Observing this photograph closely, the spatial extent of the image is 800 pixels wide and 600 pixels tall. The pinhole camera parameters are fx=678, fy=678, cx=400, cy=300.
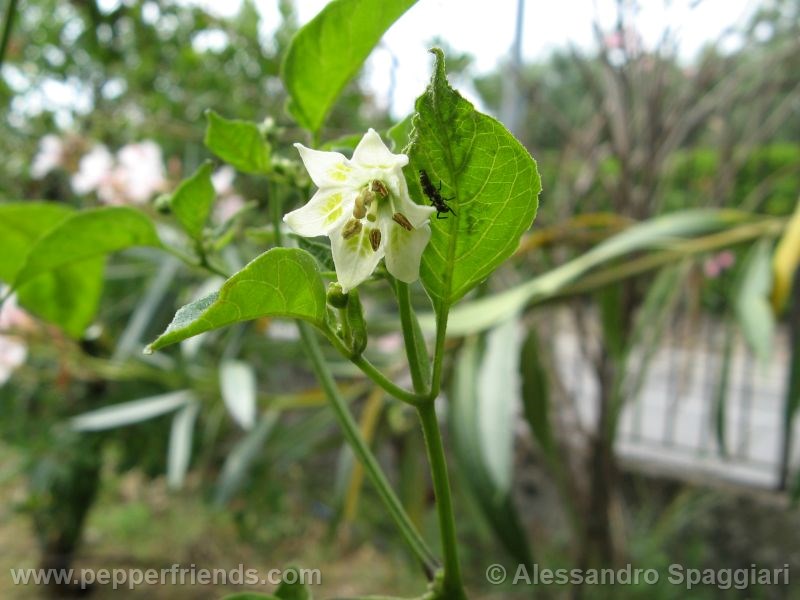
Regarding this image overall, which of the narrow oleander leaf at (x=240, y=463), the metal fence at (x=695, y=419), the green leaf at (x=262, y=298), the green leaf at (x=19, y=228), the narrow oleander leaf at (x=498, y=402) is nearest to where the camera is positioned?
the green leaf at (x=262, y=298)

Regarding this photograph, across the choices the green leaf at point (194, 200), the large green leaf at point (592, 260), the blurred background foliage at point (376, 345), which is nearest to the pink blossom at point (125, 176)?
the blurred background foliage at point (376, 345)

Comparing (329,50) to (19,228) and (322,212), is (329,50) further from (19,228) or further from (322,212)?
(19,228)

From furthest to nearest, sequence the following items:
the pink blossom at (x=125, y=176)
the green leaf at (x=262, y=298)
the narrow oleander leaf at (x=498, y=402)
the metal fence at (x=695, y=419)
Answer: the metal fence at (x=695, y=419) → the pink blossom at (x=125, y=176) → the narrow oleander leaf at (x=498, y=402) → the green leaf at (x=262, y=298)

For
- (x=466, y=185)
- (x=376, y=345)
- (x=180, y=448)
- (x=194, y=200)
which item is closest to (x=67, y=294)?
(x=194, y=200)

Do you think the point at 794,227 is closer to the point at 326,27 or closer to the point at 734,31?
the point at 326,27

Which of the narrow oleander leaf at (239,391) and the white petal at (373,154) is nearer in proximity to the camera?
the white petal at (373,154)

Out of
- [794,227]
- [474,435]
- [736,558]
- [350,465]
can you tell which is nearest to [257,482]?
[350,465]

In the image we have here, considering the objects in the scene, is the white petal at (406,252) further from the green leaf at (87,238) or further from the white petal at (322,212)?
the green leaf at (87,238)

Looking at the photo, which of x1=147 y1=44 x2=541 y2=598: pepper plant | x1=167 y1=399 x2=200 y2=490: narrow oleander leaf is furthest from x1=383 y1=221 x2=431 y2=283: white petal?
x1=167 y1=399 x2=200 y2=490: narrow oleander leaf

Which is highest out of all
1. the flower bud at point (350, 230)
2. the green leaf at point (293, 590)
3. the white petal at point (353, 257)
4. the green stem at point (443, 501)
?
the flower bud at point (350, 230)
